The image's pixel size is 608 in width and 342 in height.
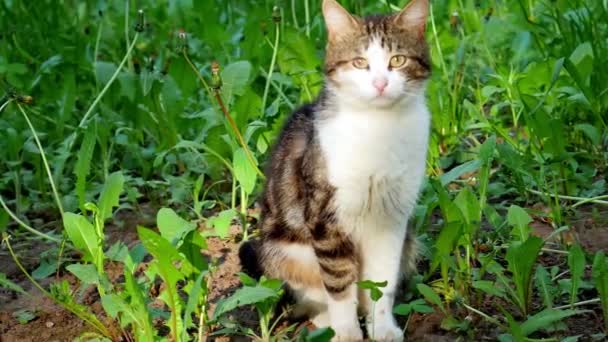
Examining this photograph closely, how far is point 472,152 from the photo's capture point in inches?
162

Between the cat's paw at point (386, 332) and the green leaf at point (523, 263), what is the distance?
365mm

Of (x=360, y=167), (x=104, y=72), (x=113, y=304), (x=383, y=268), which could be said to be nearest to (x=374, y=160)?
(x=360, y=167)

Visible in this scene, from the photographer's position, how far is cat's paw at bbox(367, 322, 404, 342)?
2.90 meters

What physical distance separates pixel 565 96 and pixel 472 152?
437 mm

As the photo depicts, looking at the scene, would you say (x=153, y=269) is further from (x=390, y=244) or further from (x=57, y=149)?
(x=57, y=149)

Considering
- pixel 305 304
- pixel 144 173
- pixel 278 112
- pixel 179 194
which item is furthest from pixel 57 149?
pixel 305 304

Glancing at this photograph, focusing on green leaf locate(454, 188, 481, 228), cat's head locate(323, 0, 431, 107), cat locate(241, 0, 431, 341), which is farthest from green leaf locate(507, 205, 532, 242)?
cat's head locate(323, 0, 431, 107)

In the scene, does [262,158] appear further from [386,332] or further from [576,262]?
[576,262]

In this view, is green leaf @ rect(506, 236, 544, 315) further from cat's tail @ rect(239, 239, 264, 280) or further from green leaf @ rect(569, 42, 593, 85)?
Result: green leaf @ rect(569, 42, 593, 85)

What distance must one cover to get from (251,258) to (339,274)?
0.40m

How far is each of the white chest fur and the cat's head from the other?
0.21 feet

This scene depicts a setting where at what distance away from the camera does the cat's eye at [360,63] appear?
2885 mm

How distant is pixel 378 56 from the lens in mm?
2873

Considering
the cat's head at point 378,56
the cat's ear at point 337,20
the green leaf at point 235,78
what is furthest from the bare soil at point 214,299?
the cat's ear at point 337,20
